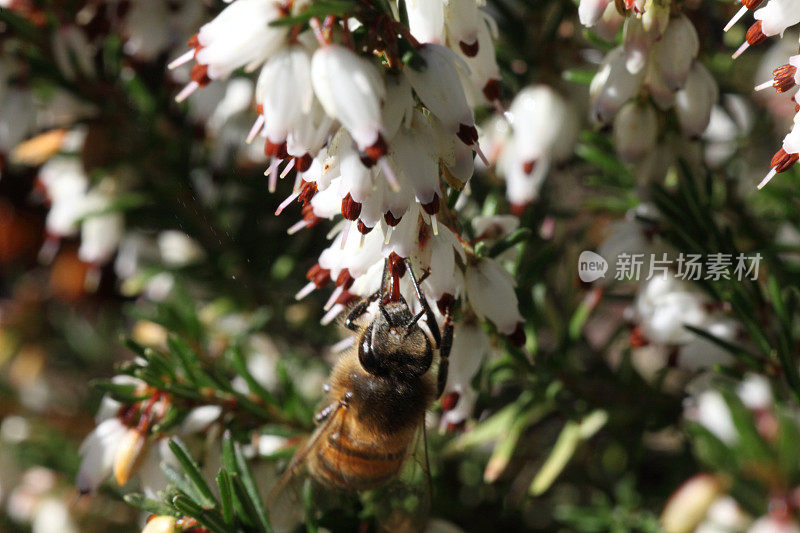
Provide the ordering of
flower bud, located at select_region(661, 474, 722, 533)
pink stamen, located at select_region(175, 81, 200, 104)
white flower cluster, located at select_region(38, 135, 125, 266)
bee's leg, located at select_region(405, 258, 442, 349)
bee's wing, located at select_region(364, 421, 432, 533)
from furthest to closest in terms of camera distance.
Result: white flower cluster, located at select_region(38, 135, 125, 266) < flower bud, located at select_region(661, 474, 722, 533) < bee's wing, located at select_region(364, 421, 432, 533) < bee's leg, located at select_region(405, 258, 442, 349) < pink stamen, located at select_region(175, 81, 200, 104)

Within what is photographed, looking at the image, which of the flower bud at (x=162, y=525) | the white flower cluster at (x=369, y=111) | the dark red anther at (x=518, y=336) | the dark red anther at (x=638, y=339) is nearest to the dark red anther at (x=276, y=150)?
the white flower cluster at (x=369, y=111)

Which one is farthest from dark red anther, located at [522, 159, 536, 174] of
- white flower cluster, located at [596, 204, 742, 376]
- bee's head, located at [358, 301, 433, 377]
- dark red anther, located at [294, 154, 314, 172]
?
dark red anther, located at [294, 154, 314, 172]

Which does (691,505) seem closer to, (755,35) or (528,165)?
(528,165)

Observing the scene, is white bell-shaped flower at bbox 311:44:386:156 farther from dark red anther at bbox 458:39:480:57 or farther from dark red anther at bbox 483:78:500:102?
dark red anther at bbox 483:78:500:102

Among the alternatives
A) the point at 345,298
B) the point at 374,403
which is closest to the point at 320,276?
the point at 345,298

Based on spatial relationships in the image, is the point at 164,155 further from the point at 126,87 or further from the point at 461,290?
the point at 461,290

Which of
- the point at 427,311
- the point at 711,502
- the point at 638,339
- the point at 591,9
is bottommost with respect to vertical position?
the point at 711,502

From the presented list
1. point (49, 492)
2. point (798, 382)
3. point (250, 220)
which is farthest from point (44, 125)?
point (798, 382)
